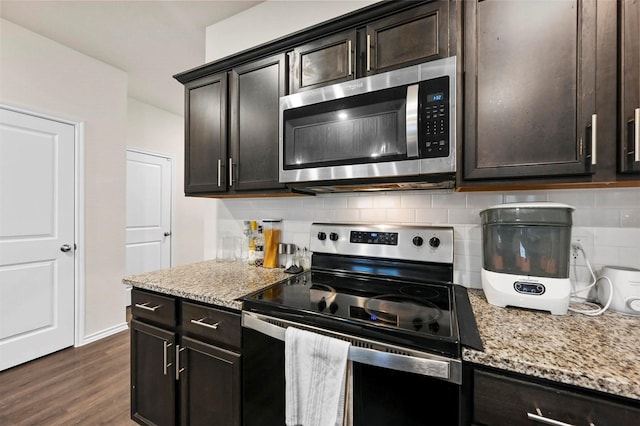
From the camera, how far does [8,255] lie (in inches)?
89.3

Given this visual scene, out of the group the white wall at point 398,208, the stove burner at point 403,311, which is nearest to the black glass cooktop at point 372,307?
the stove burner at point 403,311

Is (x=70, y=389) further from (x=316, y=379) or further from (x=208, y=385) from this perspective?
(x=316, y=379)

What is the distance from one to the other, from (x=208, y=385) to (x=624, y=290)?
181 cm

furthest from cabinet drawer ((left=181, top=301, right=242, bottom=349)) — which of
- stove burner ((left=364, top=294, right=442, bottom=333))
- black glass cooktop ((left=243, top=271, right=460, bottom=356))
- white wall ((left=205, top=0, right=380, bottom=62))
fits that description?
white wall ((left=205, top=0, right=380, bottom=62))

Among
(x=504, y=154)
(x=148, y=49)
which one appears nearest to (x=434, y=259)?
(x=504, y=154)

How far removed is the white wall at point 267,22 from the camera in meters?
1.77

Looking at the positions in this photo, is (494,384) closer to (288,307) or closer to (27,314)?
(288,307)

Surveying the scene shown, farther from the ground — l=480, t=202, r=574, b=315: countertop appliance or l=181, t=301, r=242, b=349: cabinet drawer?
l=480, t=202, r=574, b=315: countertop appliance

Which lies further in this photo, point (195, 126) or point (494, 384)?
point (195, 126)

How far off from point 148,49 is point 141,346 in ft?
8.77

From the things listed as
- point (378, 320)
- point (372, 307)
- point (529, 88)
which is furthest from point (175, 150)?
point (529, 88)

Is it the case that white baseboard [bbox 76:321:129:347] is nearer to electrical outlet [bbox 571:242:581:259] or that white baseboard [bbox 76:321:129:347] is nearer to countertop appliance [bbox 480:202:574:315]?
countertop appliance [bbox 480:202:574:315]

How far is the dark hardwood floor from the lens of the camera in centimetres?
176

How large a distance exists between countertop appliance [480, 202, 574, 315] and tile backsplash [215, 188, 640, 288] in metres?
0.23
